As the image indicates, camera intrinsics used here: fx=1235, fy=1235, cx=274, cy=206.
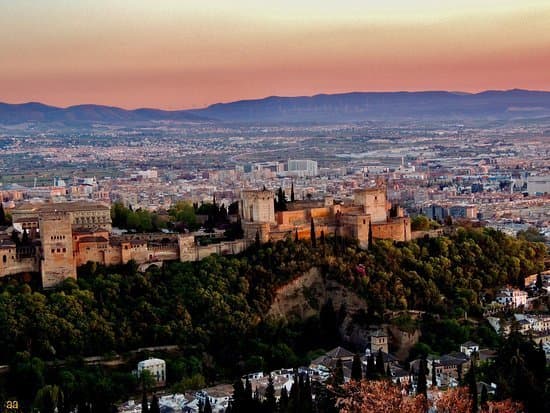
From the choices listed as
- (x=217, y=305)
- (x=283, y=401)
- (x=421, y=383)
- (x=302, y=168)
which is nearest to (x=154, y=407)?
(x=283, y=401)

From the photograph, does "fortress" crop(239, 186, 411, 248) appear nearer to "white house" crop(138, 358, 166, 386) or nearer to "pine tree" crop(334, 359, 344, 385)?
"white house" crop(138, 358, 166, 386)

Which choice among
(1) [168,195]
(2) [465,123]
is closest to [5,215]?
(1) [168,195]

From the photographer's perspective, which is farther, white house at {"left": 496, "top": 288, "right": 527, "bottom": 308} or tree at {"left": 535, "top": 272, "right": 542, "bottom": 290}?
tree at {"left": 535, "top": 272, "right": 542, "bottom": 290}

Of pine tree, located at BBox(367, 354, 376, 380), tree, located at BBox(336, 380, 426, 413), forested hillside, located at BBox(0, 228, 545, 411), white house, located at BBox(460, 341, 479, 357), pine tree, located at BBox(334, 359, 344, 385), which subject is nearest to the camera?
tree, located at BBox(336, 380, 426, 413)

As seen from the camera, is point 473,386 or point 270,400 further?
point 270,400

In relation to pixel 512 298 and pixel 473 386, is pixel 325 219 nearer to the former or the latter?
pixel 512 298

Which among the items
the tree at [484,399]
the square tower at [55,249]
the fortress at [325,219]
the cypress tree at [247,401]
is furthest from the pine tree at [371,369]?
the square tower at [55,249]

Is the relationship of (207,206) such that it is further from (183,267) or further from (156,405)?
(156,405)

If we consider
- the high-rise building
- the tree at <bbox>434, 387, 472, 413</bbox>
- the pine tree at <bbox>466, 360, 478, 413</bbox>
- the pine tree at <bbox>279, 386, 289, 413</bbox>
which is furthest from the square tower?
the high-rise building
